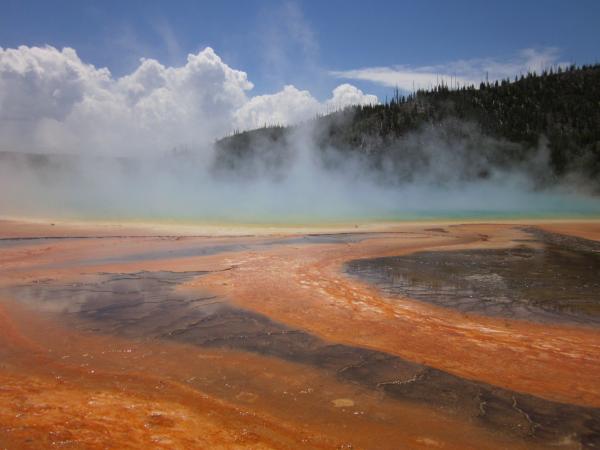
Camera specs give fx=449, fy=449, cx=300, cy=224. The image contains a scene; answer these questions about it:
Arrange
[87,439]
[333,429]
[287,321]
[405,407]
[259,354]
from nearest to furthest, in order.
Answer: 1. [87,439]
2. [333,429]
3. [405,407]
4. [259,354]
5. [287,321]

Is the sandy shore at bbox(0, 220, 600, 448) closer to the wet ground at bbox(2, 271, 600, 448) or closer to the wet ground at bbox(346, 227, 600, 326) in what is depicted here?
the wet ground at bbox(2, 271, 600, 448)

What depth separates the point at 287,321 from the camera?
5.64m

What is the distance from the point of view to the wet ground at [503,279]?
622 cm

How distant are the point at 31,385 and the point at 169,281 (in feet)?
13.4

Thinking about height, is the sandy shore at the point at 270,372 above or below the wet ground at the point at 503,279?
below

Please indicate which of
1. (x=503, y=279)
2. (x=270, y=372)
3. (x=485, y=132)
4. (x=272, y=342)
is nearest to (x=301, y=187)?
(x=485, y=132)

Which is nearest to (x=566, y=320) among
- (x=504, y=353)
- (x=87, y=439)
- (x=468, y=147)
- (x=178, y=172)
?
(x=504, y=353)

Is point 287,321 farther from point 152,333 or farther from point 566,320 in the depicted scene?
point 566,320

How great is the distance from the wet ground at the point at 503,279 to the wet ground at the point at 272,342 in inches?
95.9

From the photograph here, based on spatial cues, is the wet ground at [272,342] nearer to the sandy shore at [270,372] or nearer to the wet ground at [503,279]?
the sandy shore at [270,372]

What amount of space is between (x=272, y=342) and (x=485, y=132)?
53829mm

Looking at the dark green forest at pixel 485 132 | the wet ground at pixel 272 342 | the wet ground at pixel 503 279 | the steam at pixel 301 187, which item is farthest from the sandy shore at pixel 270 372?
the dark green forest at pixel 485 132

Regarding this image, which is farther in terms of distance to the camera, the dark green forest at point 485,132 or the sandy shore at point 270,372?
the dark green forest at point 485,132

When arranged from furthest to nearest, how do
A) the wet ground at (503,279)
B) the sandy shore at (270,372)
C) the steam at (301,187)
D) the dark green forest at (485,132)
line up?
the dark green forest at (485,132)
the steam at (301,187)
the wet ground at (503,279)
the sandy shore at (270,372)
